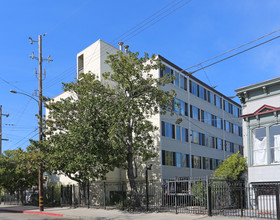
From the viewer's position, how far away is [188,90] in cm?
3659

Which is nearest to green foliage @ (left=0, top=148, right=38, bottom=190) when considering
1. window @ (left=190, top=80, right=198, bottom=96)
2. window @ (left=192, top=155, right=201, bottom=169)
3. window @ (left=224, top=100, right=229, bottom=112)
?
window @ (left=192, top=155, right=201, bottom=169)

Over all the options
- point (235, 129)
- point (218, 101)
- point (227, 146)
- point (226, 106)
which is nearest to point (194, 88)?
point (218, 101)

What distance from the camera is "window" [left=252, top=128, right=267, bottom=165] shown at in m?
19.7

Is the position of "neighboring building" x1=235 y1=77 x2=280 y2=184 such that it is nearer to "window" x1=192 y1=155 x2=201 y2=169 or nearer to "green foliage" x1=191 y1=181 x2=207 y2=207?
"green foliage" x1=191 y1=181 x2=207 y2=207

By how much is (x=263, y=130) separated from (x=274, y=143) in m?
1.07

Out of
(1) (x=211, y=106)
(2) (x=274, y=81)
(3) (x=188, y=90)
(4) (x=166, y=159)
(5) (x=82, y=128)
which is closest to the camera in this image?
(2) (x=274, y=81)

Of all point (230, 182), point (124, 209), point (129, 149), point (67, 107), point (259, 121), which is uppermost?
point (67, 107)

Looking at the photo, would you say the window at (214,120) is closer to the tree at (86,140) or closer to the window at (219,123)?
the window at (219,123)

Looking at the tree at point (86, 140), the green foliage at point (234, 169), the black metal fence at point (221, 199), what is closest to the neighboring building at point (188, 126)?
the tree at point (86, 140)

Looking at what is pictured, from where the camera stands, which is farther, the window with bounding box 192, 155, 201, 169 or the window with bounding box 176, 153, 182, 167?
the window with bounding box 192, 155, 201, 169

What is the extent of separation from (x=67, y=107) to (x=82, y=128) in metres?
3.63

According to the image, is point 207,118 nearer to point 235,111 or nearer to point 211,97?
point 211,97

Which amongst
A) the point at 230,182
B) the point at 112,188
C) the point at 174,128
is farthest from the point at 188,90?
the point at 230,182

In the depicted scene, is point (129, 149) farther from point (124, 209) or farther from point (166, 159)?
point (166, 159)
